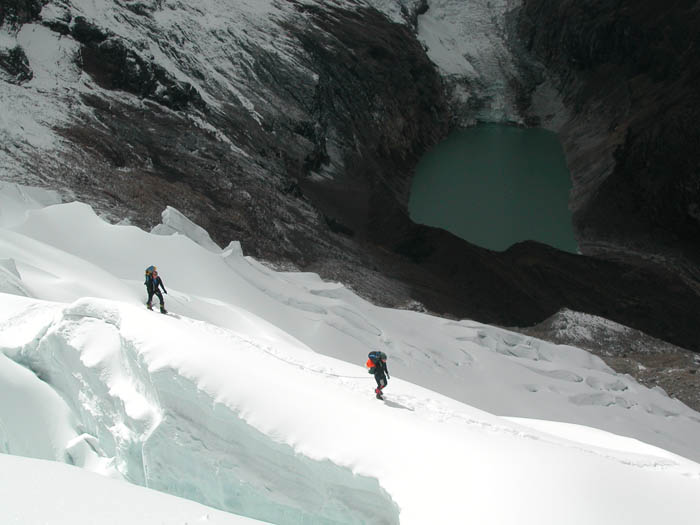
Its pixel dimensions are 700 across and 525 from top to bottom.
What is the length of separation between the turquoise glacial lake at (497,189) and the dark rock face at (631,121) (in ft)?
8.64

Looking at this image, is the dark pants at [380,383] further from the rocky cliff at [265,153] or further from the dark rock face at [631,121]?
the dark rock face at [631,121]

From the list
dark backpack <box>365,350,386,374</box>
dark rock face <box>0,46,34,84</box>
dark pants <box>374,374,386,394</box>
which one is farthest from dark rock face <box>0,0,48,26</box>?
dark pants <box>374,374,386,394</box>

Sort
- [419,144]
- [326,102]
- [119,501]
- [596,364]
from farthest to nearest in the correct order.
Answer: [419,144] < [326,102] < [596,364] < [119,501]

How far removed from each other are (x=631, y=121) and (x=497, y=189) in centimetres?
1873

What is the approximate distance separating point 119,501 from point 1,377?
6.27 metres

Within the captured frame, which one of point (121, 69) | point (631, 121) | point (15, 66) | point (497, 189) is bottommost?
point (15, 66)

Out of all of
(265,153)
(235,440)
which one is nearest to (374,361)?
(235,440)

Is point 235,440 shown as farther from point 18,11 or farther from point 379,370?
point 18,11

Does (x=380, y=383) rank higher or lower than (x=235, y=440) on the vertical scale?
higher

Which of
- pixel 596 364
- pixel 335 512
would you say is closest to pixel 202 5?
pixel 596 364

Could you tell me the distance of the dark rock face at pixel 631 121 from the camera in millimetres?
65062

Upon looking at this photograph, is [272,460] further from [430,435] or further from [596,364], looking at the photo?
[596,364]

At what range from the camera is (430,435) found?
10258 mm

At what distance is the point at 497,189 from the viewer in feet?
253
